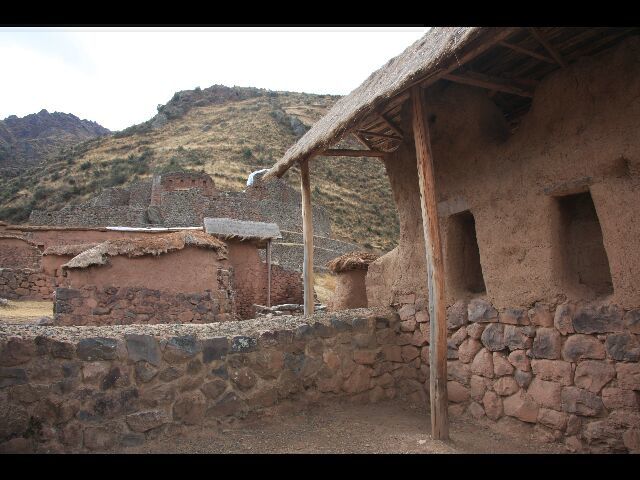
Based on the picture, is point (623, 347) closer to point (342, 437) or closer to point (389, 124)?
point (342, 437)

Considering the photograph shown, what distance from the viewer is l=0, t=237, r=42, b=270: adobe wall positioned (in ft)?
54.5

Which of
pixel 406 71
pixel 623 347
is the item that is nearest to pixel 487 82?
pixel 406 71

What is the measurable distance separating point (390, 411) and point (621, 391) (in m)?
2.40

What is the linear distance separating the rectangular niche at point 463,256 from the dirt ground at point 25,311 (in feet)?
30.9

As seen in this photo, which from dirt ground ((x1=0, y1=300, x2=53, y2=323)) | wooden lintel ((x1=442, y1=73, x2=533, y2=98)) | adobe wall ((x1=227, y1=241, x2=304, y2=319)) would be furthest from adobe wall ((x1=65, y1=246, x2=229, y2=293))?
wooden lintel ((x1=442, y1=73, x2=533, y2=98))

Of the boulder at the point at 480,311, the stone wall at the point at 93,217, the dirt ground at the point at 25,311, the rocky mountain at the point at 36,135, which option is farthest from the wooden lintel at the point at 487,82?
the rocky mountain at the point at 36,135

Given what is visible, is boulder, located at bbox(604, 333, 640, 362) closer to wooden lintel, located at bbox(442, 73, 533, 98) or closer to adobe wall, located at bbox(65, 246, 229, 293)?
wooden lintel, located at bbox(442, 73, 533, 98)

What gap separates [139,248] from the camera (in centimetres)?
954

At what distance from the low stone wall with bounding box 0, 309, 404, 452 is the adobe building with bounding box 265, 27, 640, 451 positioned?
99 centimetres

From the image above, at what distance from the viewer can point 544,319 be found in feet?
14.2

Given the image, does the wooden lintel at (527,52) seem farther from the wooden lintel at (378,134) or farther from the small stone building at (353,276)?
the small stone building at (353,276)

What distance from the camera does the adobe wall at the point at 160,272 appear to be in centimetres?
938

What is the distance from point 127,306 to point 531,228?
7.86m
